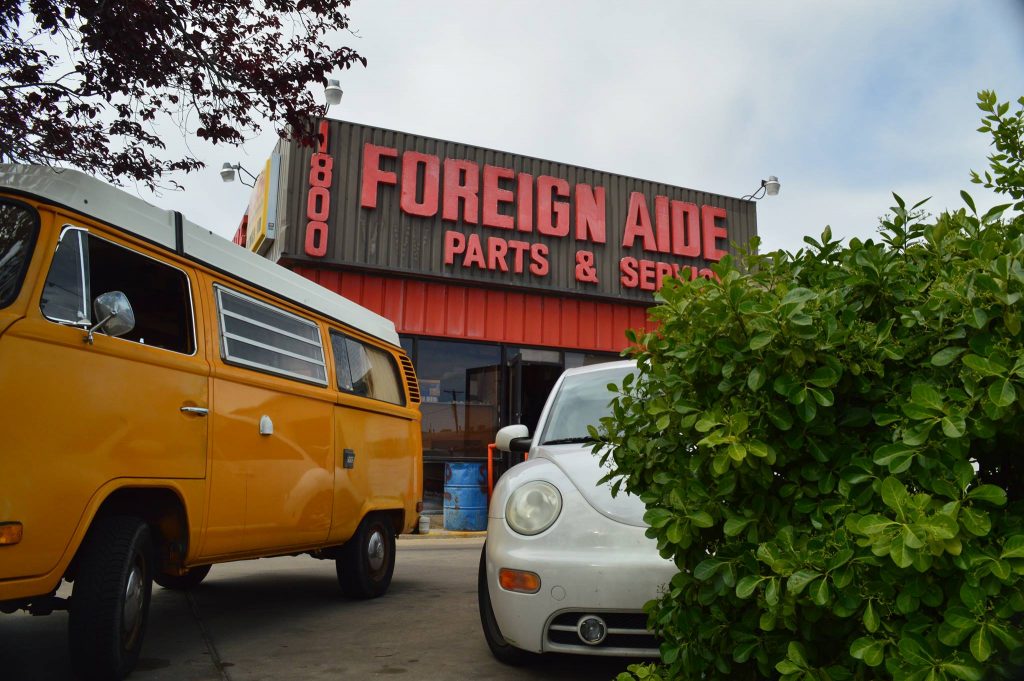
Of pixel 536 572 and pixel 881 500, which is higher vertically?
pixel 881 500

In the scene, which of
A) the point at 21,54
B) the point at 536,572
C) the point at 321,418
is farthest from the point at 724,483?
the point at 21,54

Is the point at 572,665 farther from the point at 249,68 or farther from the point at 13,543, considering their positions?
the point at 249,68

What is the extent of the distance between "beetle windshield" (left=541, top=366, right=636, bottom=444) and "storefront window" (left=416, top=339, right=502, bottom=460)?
24.3 ft

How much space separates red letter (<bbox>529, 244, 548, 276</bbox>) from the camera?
1292 cm

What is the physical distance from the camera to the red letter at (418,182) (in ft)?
40.0

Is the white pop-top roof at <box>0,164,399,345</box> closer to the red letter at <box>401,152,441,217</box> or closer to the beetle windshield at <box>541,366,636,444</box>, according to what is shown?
the beetle windshield at <box>541,366,636,444</box>

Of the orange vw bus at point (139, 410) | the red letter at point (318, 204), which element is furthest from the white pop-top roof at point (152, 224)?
the red letter at point (318, 204)

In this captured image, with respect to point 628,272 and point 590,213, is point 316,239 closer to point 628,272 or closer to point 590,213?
point 590,213

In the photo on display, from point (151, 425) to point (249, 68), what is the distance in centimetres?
315

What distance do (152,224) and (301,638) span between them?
2524 mm

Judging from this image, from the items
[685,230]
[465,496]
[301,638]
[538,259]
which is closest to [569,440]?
[301,638]

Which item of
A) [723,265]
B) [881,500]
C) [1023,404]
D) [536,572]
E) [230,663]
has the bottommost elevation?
[230,663]

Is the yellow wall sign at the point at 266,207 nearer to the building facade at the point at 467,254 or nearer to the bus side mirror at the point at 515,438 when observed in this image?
the building facade at the point at 467,254

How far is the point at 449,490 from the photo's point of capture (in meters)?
12.1
